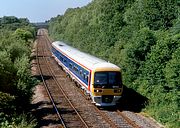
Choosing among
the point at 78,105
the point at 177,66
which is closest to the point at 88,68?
the point at 78,105

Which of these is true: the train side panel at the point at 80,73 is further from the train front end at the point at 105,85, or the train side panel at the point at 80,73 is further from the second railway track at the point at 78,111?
the second railway track at the point at 78,111

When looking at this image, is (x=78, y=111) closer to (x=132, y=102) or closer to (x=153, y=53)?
(x=132, y=102)

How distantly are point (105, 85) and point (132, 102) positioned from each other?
12.0 ft

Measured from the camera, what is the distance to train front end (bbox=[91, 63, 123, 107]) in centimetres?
2536

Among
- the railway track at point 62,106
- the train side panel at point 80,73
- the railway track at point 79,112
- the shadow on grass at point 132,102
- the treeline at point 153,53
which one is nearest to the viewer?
the railway track at point 79,112

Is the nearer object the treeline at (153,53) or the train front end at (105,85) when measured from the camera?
the treeline at (153,53)

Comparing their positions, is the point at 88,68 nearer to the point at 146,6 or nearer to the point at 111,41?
the point at 146,6

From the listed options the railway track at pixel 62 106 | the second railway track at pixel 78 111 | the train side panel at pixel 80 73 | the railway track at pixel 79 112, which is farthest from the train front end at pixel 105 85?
the railway track at pixel 62 106

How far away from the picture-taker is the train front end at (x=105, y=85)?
2536cm

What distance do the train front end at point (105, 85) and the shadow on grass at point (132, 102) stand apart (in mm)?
1143

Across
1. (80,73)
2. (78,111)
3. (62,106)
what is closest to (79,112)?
(78,111)

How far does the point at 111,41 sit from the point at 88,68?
59.4ft

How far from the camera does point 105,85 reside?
25391mm

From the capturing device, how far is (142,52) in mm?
28703
